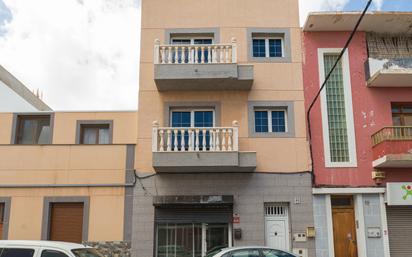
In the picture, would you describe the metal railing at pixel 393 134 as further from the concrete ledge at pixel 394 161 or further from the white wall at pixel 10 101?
the white wall at pixel 10 101

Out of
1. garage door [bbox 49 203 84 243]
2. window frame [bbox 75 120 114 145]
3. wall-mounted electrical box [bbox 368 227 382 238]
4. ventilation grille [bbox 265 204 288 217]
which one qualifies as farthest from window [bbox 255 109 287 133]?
garage door [bbox 49 203 84 243]

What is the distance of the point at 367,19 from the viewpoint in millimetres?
15500

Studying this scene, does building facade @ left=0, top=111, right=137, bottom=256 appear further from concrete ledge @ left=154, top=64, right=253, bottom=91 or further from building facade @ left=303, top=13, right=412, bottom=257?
building facade @ left=303, top=13, right=412, bottom=257

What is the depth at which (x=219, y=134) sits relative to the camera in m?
14.4

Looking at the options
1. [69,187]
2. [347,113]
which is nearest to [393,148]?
[347,113]

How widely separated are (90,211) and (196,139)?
4.34 meters

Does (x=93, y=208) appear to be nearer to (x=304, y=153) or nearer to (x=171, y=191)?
(x=171, y=191)

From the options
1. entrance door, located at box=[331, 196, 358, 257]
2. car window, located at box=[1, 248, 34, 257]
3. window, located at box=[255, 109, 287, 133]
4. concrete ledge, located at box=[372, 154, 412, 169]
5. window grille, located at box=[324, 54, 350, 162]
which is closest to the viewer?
car window, located at box=[1, 248, 34, 257]

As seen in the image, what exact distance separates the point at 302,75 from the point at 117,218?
8.21 m

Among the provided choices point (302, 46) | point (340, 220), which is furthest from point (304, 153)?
point (302, 46)

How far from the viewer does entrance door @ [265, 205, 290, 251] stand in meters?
14.4

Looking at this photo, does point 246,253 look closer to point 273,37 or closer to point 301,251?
point 301,251

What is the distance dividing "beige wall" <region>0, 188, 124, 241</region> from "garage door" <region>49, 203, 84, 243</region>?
0.39 meters

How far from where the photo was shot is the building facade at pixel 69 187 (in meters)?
14.4
